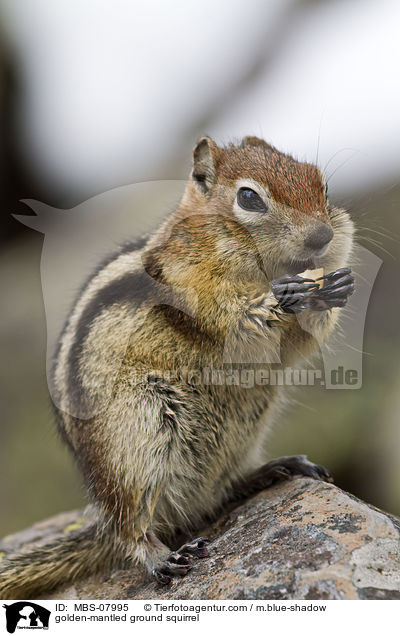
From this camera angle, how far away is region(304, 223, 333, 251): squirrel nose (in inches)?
77.0

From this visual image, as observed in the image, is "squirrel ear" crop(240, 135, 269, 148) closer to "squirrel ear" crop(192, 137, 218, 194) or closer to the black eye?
"squirrel ear" crop(192, 137, 218, 194)

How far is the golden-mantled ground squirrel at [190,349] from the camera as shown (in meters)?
2.03

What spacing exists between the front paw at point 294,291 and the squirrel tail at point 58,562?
1.15 metres

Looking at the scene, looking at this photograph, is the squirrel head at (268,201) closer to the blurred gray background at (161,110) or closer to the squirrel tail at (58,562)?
the blurred gray background at (161,110)

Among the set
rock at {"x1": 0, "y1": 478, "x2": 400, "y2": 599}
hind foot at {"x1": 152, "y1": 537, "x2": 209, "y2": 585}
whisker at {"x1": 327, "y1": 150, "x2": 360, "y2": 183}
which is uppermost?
whisker at {"x1": 327, "y1": 150, "x2": 360, "y2": 183}

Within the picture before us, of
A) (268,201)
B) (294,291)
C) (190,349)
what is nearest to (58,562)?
(190,349)

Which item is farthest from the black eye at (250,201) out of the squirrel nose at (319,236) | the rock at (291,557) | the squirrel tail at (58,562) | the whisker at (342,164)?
the squirrel tail at (58,562)

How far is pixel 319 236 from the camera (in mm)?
1957

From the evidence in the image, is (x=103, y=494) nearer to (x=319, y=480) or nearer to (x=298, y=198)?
(x=319, y=480)
